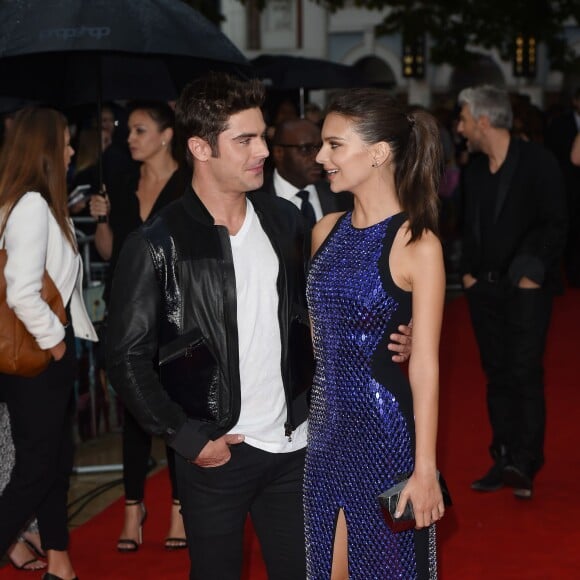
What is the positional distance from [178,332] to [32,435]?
171 centimetres

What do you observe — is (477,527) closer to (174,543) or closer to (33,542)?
(174,543)

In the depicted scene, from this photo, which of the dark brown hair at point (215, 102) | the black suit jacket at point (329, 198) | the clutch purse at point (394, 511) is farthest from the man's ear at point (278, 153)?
the clutch purse at point (394, 511)

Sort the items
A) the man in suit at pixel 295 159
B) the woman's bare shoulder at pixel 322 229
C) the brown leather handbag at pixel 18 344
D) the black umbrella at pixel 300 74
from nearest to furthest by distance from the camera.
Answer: the woman's bare shoulder at pixel 322 229, the brown leather handbag at pixel 18 344, the man in suit at pixel 295 159, the black umbrella at pixel 300 74

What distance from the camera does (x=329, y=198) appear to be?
→ 22.1ft

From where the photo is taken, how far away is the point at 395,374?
343 cm

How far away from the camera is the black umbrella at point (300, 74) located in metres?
14.2

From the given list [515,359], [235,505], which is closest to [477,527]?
[515,359]

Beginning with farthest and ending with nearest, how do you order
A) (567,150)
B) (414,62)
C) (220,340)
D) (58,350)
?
(414,62) → (567,150) → (58,350) → (220,340)

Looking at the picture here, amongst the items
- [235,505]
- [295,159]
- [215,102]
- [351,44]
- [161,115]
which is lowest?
[235,505]

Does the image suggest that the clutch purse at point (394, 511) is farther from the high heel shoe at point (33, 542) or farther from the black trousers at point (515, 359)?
the black trousers at point (515, 359)

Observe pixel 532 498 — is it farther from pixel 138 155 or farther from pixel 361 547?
pixel 361 547

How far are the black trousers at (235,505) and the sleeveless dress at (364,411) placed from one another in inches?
7.3

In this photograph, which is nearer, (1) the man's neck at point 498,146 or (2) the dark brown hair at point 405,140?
(2) the dark brown hair at point 405,140

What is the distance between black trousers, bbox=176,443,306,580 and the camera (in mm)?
3561
